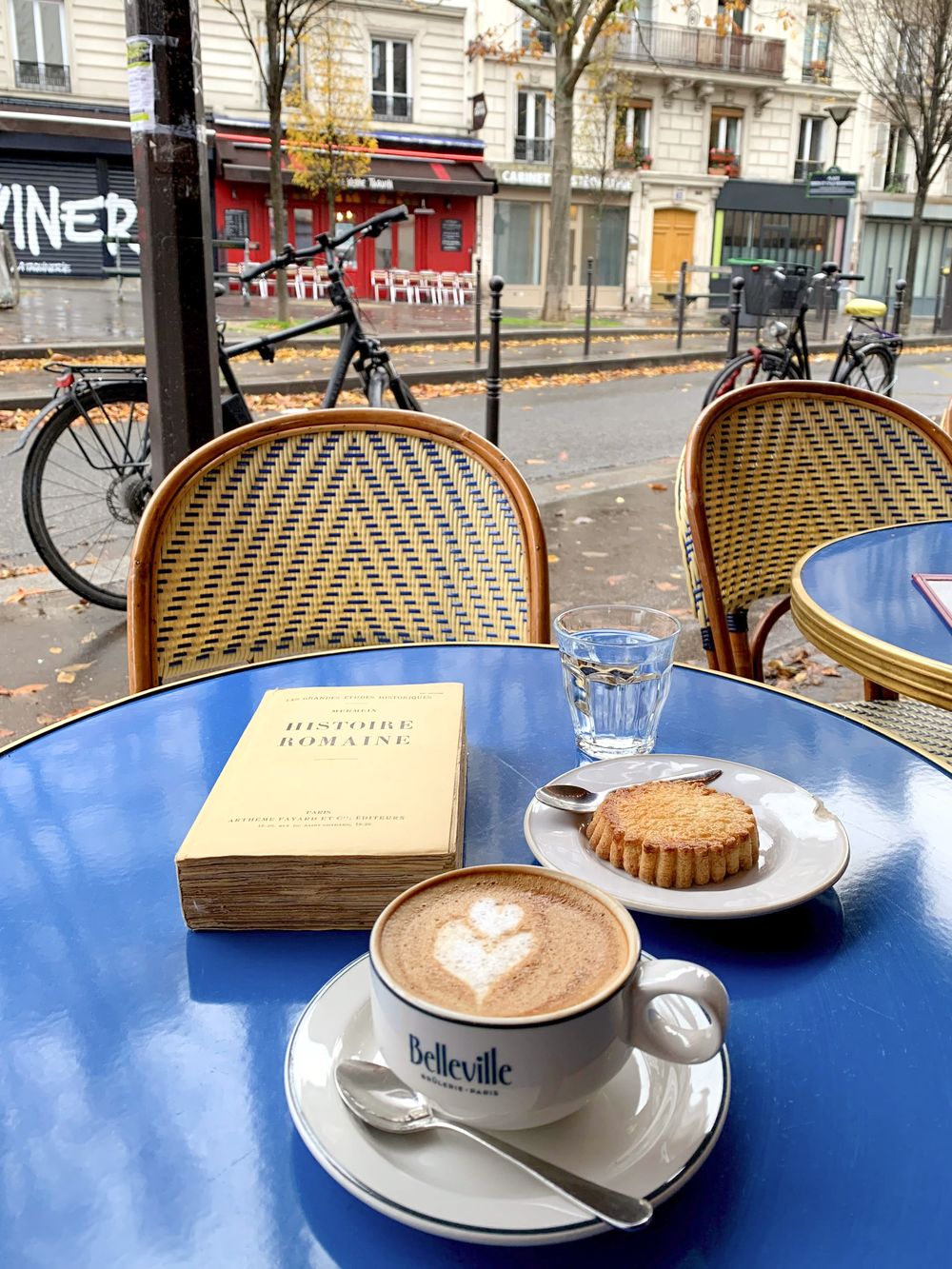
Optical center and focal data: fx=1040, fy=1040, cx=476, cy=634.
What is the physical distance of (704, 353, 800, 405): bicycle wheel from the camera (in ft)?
22.4

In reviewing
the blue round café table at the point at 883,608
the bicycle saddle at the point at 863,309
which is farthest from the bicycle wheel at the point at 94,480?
the bicycle saddle at the point at 863,309

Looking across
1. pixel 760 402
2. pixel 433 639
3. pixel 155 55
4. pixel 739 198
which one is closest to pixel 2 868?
pixel 433 639

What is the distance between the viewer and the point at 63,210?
20500 millimetres

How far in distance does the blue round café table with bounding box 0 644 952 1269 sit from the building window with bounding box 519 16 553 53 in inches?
1011

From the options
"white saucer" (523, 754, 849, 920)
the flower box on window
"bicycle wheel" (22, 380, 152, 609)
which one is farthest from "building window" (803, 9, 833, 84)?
"white saucer" (523, 754, 849, 920)

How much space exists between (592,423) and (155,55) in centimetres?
609

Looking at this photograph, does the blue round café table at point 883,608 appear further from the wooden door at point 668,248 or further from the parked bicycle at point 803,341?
the wooden door at point 668,248

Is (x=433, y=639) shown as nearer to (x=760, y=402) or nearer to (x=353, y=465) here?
(x=353, y=465)

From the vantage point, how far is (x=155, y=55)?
252 cm

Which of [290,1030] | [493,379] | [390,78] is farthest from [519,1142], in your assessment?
[390,78]

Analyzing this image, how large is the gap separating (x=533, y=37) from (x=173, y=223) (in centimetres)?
2480

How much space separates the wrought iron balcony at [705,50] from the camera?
2600 centimetres

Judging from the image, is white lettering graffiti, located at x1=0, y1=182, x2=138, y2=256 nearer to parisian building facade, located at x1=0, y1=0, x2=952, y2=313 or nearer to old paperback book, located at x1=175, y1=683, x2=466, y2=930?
parisian building facade, located at x1=0, y1=0, x2=952, y2=313

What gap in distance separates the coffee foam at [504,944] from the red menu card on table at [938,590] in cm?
96
